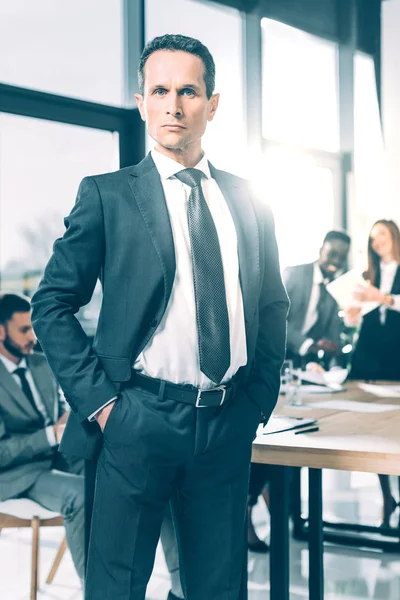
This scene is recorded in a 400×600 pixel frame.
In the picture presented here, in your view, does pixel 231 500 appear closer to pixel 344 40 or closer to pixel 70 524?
pixel 70 524

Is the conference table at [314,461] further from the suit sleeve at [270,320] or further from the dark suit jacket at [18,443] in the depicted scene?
the dark suit jacket at [18,443]

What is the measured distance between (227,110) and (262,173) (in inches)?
19.4

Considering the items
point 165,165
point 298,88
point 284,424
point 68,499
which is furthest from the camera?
point 298,88

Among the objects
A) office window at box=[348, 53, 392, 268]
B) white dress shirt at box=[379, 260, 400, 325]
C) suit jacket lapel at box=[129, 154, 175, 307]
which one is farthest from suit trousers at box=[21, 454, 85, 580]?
office window at box=[348, 53, 392, 268]

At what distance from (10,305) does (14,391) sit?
0.35m

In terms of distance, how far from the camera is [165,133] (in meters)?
1.51

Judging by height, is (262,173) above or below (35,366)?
above

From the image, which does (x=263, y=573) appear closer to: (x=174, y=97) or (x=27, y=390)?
(x=27, y=390)

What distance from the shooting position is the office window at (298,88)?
539cm

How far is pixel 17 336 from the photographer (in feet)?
9.53

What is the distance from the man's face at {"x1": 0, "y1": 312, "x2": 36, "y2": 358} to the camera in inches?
114

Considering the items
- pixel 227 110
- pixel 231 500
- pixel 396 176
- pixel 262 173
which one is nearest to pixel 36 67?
pixel 227 110

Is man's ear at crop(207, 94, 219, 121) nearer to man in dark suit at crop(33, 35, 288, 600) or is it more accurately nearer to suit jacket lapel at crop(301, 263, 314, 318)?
man in dark suit at crop(33, 35, 288, 600)

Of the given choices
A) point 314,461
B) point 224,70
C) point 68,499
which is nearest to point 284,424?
point 314,461
